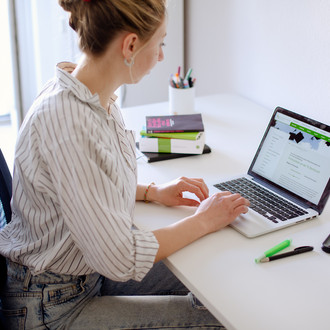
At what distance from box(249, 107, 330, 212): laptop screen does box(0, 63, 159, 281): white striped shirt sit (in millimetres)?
412

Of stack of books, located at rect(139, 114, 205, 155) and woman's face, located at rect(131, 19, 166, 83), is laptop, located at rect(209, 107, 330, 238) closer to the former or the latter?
stack of books, located at rect(139, 114, 205, 155)

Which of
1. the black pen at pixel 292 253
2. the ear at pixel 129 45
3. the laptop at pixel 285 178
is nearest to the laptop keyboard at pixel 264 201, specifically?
the laptop at pixel 285 178

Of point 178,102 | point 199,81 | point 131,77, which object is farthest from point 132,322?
point 199,81

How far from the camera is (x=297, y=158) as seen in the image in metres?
1.26

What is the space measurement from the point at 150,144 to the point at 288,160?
46 cm

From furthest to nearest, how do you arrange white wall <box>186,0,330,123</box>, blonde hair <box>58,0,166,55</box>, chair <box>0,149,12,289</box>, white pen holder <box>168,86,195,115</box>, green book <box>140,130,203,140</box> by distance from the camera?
white pen holder <box>168,86,195,115</box> < white wall <box>186,0,330,123</box> < green book <box>140,130,203,140</box> < chair <box>0,149,12,289</box> < blonde hair <box>58,0,166,55</box>

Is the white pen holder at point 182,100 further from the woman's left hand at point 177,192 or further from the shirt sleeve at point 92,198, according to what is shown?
the shirt sleeve at point 92,198

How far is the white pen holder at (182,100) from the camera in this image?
1858 mm

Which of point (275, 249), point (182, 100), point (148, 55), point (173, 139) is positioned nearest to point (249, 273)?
point (275, 249)

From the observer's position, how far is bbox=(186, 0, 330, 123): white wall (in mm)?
1722

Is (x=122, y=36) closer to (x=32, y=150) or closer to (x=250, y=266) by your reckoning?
(x=32, y=150)

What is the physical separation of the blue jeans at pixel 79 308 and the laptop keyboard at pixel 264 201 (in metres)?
0.28

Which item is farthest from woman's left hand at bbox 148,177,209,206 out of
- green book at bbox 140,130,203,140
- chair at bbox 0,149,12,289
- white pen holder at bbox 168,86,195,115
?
white pen holder at bbox 168,86,195,115

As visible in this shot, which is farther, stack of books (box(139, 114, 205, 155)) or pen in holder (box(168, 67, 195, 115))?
pen in holder (box(168, 67, 195, 115))
